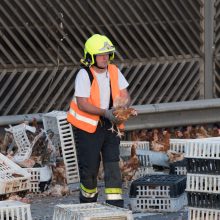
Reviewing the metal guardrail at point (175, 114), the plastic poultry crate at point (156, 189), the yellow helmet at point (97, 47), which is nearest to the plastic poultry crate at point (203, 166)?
the plastic poultry crate at point (156, 189)

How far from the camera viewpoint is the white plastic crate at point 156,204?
10.8 meters

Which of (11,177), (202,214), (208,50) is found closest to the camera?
(202,214)

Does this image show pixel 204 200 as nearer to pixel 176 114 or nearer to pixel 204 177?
pixel 204 177

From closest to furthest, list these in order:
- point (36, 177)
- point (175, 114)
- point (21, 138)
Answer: point (36, 177) < point (21, 138) < point (175, 114)

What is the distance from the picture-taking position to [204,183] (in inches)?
384

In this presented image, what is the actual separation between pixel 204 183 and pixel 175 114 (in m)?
4.82

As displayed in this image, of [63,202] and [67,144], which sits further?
[67,144]

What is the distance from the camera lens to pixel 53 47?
1401 centimetres

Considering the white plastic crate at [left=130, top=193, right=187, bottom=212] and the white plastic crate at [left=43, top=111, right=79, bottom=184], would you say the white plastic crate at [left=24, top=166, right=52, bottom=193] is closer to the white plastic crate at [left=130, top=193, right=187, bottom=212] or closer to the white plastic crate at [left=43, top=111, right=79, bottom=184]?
the white plastic crate at [left=43, top=111, right=79, bottom=184]

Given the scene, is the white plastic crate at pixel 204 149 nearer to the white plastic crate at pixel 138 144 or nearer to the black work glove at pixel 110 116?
the black work glove at pixel 110 116

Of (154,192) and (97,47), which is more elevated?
(97,47)

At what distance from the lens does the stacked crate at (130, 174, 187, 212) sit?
10820mm

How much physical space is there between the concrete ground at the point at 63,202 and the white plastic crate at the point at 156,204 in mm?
70

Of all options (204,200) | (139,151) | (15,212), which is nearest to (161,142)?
(139,151)
